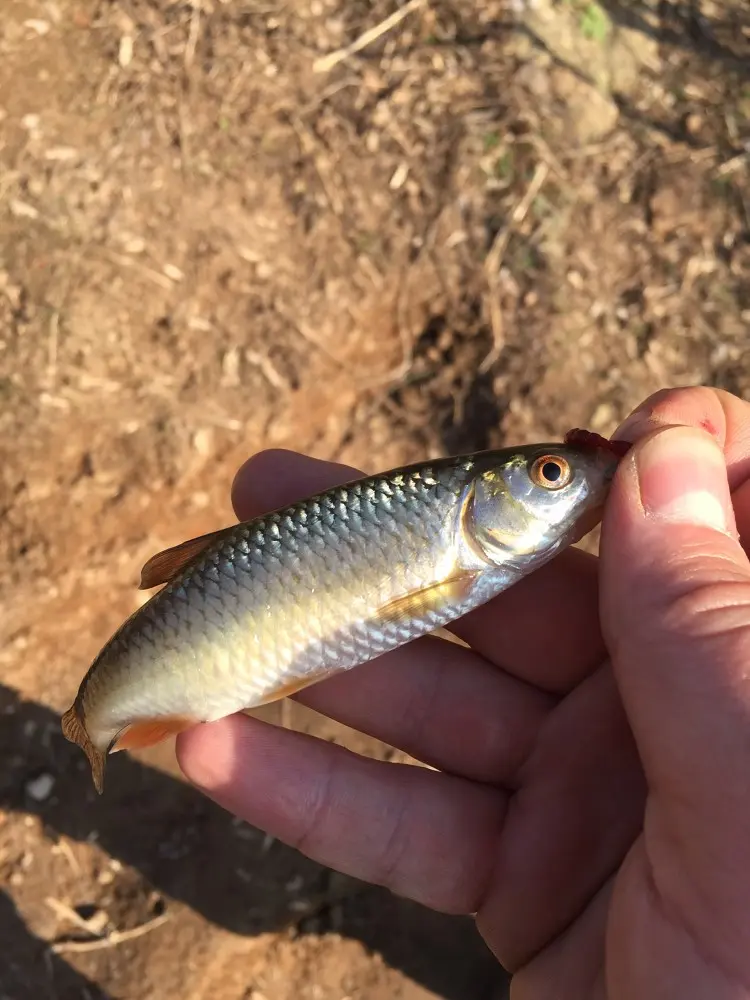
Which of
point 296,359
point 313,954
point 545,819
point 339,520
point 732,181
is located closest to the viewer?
point 339,520

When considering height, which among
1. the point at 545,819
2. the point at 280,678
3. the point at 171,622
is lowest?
the point at 545,819

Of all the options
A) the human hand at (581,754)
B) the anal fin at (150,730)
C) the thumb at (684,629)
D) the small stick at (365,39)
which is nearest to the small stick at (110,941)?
the human hand at (581,754)

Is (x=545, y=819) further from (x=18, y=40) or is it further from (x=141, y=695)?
(x=18, y=40)

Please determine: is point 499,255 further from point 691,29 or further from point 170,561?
point 170,561

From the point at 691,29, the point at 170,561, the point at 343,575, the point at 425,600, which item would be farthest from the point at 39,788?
the point at 691,29

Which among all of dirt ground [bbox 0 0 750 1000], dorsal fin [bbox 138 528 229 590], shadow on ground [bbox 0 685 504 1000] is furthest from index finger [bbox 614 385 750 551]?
shadow on ground [bbox 0 685 504 1000]

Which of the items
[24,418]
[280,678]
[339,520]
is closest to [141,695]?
[280,678]

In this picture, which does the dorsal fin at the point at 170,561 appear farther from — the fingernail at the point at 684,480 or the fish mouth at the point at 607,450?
the fingernail at the point at 684,480
